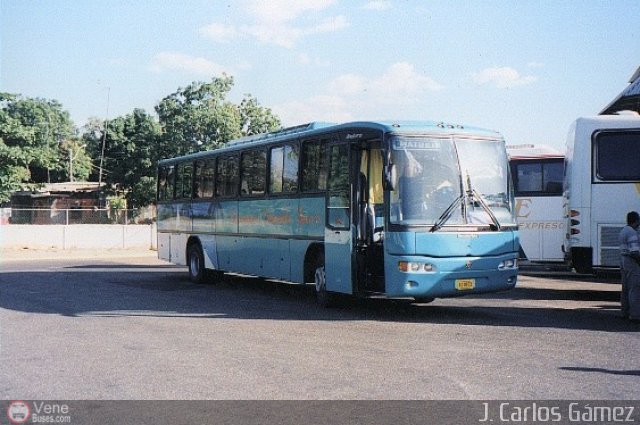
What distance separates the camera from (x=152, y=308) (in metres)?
13.9

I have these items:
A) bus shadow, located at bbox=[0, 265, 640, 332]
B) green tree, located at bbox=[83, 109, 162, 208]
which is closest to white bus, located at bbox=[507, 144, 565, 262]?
bus shadow, located at bbox=[0, 265, 640, 332]

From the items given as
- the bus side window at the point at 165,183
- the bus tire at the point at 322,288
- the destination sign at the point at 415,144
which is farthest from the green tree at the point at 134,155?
the destination sign at the point at 415,144

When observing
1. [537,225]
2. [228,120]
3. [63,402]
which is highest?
[228,120]

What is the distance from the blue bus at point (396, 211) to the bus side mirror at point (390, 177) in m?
0.02

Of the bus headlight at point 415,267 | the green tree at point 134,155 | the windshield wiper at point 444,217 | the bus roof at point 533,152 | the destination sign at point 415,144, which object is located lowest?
the bus headlight at point 415,267

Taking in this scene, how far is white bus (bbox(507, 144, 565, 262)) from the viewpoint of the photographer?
2202cm

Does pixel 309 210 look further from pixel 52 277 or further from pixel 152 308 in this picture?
pixel 52 277

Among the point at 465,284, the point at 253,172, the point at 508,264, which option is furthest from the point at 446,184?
the point at 253,172

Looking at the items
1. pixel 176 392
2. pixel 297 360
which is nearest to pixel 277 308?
pixel 297 360

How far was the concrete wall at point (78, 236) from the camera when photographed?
121 ft

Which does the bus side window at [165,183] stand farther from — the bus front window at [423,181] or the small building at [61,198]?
the small building at [61,198]

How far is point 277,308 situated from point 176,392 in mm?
6766

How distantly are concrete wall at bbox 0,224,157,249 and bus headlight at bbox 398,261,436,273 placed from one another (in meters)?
28.6

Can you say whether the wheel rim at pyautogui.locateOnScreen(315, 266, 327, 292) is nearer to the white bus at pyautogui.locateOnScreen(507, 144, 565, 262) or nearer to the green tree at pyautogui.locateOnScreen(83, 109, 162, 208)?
the white bus at pyautogui.locateOnScreen(507, 144, 565, 262)
